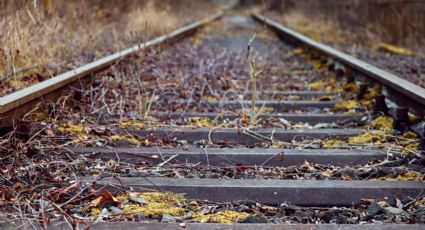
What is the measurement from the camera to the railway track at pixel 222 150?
7.91 ft

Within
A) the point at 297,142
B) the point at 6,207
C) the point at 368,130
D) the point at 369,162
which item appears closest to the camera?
the point at 6,207

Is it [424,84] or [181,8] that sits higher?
[181,8]

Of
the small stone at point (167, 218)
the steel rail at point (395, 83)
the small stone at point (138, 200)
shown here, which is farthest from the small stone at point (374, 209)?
the steel rail at point (395, 83)

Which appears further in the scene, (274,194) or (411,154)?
(411,154)

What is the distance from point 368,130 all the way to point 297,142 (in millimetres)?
566

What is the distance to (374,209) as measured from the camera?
2438 millimetres

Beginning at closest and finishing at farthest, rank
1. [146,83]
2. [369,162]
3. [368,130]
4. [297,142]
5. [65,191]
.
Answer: [65,191], [369,162], [297,142], [368,130], [146,83]

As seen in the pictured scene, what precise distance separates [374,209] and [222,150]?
1.05 metres

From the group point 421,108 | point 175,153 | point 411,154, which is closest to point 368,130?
point 421,108

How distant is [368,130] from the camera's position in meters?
3.80

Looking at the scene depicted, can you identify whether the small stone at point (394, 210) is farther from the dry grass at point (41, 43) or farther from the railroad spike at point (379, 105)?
the dry grass at point (41, 43)

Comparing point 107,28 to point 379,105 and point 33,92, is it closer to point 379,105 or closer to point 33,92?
point 379,105

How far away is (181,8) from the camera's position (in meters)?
23.1

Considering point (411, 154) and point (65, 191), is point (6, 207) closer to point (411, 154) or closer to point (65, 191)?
point (65, 191)
